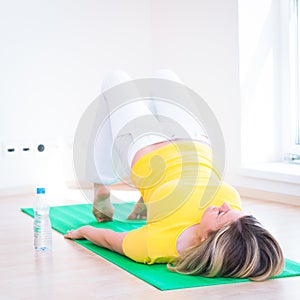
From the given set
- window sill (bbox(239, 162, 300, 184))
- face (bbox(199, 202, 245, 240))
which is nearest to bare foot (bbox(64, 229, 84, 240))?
face (bbox(199, 202, 245, 240))

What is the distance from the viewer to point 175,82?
139 inches

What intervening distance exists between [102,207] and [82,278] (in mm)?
1106

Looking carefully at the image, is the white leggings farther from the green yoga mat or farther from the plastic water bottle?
the plastic water bottle

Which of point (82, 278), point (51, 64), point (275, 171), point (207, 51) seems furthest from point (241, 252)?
point (51, 64)

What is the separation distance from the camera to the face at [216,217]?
2418 mm

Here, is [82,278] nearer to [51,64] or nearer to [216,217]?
[216,217]

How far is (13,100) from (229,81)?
1.51 meters

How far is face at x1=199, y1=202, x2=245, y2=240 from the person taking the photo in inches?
95.2

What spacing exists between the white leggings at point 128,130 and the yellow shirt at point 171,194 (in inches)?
5.6

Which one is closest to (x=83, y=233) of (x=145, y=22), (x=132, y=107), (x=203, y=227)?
(x=132, y=107)

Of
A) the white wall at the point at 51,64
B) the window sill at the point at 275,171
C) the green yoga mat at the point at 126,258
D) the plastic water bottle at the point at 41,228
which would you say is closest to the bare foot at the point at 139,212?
the green yoga mat at the point at 126,258

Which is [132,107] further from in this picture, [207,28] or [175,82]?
[207,28]

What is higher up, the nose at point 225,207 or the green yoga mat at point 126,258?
the nose at point 225,207

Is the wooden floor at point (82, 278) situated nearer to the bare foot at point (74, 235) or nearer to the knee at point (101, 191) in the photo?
the bare foot at point (74, 235)
